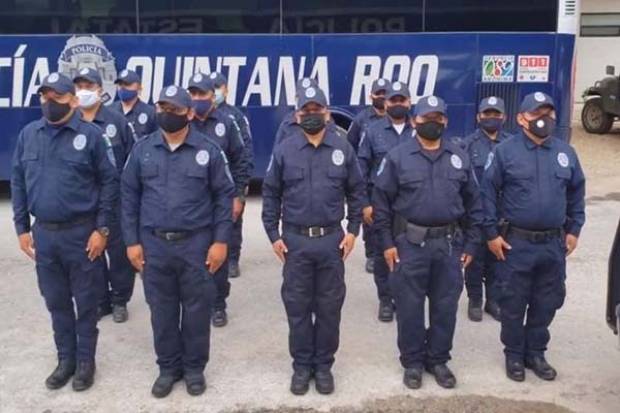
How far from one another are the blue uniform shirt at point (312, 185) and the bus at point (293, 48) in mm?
4837

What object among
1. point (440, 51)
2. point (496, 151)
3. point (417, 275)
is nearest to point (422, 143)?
point (496, 151)

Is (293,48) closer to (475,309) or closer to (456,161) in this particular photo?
Result: (475,309)

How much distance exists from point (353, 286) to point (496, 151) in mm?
2236

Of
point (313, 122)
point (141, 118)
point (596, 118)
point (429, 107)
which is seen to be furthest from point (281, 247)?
point (596, 118)

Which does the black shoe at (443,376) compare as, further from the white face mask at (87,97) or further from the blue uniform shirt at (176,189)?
the white face mask at (87,97)

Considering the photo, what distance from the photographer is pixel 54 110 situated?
4035 millimetres

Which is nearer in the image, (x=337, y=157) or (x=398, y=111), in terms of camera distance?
(x=337, y=157)

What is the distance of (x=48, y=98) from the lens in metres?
4.04

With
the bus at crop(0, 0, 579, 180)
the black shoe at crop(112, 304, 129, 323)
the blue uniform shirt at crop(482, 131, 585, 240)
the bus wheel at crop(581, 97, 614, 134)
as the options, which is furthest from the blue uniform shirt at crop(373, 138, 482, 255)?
the bus wheel at crop(581, 97, 614, 134)

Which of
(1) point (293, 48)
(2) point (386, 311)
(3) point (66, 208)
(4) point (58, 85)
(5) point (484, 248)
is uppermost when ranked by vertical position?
(1) point (293, 48)

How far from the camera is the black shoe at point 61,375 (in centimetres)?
427

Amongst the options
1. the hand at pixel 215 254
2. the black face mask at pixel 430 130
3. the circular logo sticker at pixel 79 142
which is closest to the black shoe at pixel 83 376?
the hand at pixel 215 254

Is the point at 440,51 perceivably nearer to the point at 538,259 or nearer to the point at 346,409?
the point at 538,259

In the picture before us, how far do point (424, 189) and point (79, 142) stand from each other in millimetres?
1922
